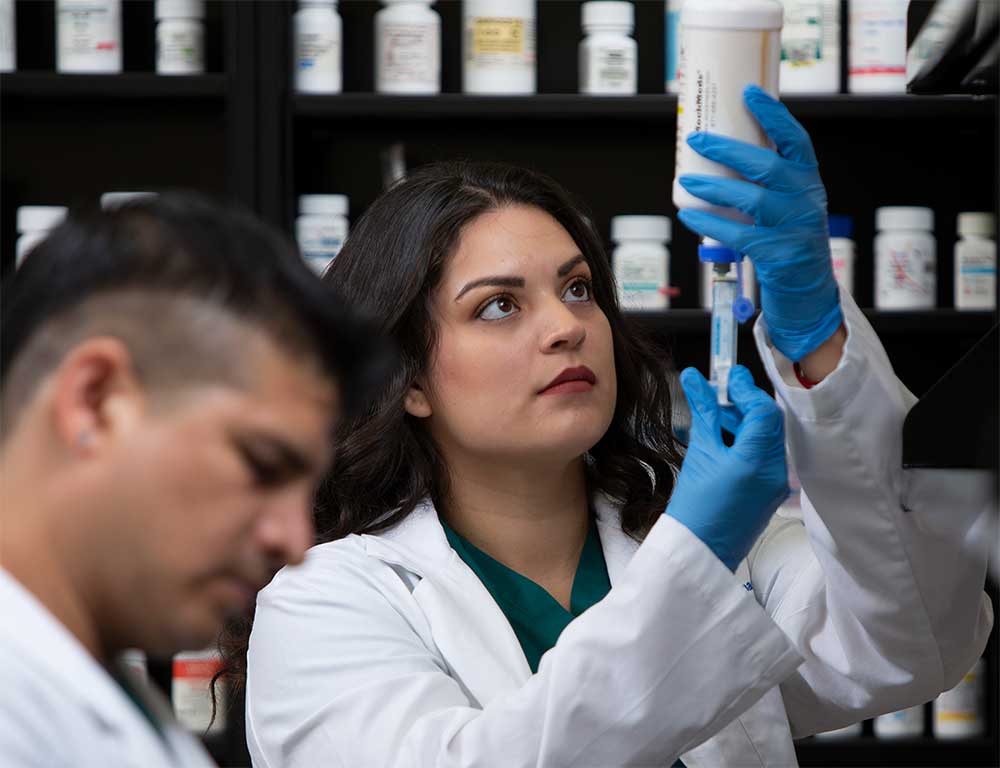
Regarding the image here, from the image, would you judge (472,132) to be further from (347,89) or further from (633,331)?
(633,331)

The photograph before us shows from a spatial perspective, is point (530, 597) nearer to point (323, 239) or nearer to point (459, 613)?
point (459, 613)

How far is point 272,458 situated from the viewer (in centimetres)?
63

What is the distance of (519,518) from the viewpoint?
152cm

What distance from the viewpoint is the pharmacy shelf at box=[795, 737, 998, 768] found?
235 cm

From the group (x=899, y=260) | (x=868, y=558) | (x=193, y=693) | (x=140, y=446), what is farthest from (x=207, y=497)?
(x=899, y=260)

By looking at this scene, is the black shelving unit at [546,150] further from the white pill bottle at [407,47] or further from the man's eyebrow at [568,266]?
the man's eyebrow at [568,266]

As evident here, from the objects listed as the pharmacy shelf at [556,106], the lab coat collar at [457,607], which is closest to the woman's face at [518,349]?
the lab coat collar at [457,607]

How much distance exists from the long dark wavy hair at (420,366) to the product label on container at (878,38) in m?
0.93

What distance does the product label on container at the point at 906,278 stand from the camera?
2344mm

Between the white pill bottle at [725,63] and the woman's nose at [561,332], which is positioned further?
the woman's nose at [561,332]

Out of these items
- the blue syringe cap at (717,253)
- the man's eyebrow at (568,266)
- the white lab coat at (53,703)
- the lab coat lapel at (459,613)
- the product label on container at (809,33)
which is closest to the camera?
the white lab coat at (53,703)

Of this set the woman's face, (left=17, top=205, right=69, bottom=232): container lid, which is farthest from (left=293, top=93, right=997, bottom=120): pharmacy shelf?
the woman's face

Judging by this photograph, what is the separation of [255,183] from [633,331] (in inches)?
34.1

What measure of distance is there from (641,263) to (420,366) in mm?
920
